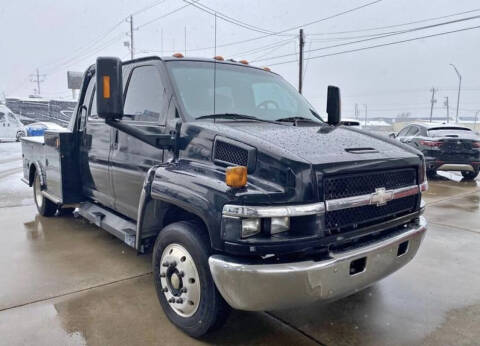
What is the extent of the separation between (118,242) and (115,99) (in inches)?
102

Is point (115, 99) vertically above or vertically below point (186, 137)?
above

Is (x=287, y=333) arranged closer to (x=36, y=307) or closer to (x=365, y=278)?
(x=365, y=278)

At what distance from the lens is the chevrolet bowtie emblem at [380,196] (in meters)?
2.77

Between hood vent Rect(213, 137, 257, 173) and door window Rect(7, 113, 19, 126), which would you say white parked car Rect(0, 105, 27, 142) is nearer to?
door window Rect(7, 113, 19, 126)

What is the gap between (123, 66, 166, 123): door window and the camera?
3588 mm

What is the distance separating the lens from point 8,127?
79.4 ft

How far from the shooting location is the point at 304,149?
270 centimetres

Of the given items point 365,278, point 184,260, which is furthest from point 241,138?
point 365,278

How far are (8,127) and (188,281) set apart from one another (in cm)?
2545

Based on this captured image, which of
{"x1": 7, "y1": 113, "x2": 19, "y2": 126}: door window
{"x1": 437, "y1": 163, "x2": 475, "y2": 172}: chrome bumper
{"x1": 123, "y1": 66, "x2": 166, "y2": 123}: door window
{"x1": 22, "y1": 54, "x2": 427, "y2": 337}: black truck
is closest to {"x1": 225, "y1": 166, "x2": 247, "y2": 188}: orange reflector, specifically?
{"x1": 22, "y1": 54, "x2": 427, "y2": 337}: black truck

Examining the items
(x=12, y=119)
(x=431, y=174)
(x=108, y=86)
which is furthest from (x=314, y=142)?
(x=12, y=119)

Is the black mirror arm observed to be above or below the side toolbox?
above

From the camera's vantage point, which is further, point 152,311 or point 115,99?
point 152,311

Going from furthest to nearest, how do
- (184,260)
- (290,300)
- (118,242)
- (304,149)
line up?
(118,242), (184,260), (304,149), (290,300)
